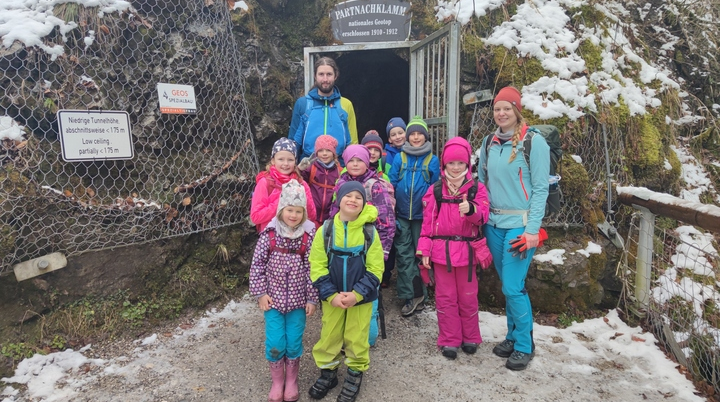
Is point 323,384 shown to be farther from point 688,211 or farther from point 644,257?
point 644,257

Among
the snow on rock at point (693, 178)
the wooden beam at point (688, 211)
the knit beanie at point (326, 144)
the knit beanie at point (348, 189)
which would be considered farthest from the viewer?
the snow on rock at point (693, 178)

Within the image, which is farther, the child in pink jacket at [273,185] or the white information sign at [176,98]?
the white information sign at [176,98]

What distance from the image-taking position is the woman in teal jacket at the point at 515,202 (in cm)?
323

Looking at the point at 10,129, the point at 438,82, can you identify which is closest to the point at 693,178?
the point at 438,82

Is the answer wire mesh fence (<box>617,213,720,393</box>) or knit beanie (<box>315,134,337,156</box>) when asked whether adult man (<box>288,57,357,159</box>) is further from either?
wire mesh fence (<box>617,213,720,393</box>)

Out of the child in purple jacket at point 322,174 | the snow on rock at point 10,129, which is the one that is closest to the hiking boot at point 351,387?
the child in purple jacket at point 322,174

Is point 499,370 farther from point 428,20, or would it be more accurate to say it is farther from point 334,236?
point 428,20

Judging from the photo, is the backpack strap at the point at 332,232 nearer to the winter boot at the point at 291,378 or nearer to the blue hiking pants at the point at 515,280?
the winter boot at the point at 291,378

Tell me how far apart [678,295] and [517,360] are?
6.75ft

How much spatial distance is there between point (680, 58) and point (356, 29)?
17.6 ft

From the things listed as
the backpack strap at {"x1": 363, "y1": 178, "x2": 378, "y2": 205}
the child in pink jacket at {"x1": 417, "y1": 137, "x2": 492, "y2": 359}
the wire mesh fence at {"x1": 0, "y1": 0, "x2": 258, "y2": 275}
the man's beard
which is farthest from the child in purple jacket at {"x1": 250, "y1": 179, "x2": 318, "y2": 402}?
the wire mesh fence at {"x1": 0, "y1": 0, "x2": 258, "y2": 275}

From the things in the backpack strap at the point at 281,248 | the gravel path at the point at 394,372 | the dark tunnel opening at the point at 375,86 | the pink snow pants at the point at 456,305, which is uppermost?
the dark tunnel opening at the point at 375,86

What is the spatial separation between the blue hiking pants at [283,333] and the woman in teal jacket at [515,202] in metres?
1.73

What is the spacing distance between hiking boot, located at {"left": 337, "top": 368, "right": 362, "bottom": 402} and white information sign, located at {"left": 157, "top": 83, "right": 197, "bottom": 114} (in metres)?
3.36
